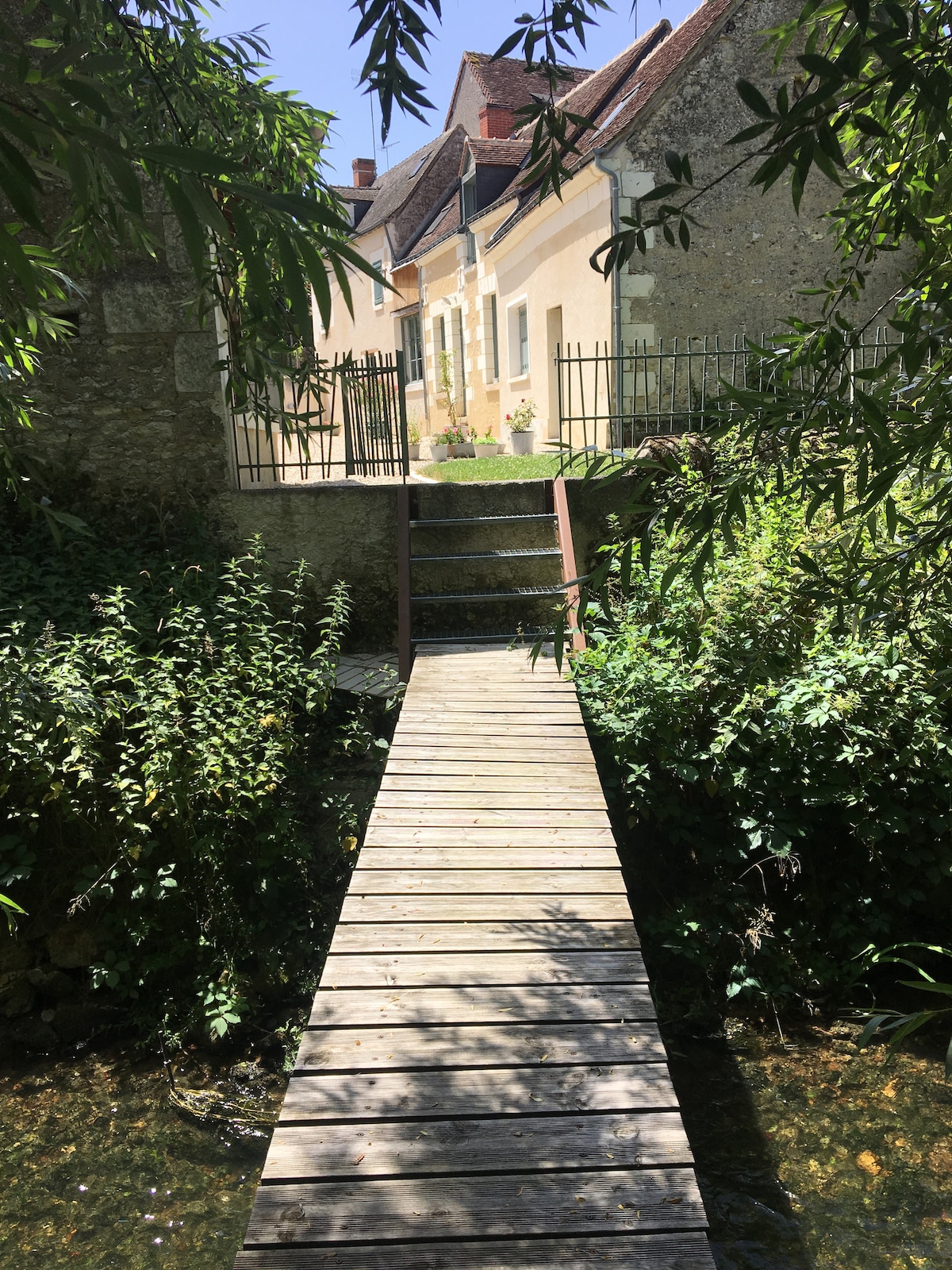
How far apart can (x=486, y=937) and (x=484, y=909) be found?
16 centimetres

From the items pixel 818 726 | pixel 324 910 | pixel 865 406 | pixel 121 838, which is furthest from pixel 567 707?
pixel 865 406

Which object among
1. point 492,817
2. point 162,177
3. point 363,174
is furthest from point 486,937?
point 363,174

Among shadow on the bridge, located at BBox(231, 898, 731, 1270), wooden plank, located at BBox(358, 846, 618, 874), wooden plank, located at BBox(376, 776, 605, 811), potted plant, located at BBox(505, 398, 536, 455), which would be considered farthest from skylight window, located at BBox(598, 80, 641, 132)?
shadow on the bridge, located at BBox(231, 898, 731, 1270)

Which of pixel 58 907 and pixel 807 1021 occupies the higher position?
pixel 58 907

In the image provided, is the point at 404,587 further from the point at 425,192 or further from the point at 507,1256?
the point at 425,192

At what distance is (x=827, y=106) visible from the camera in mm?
1623

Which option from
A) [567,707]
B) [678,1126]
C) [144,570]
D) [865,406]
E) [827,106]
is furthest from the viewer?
[144,570]

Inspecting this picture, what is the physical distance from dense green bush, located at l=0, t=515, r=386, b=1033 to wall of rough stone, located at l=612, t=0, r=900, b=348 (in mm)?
7400

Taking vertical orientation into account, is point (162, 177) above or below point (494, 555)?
above

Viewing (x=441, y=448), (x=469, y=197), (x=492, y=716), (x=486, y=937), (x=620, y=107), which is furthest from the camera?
(x=469, y=197)

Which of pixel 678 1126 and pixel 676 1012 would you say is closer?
pixel 678 1126

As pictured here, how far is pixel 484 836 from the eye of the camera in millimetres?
3617

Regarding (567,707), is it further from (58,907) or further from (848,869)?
(58,907)

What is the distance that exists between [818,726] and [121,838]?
317 centimetres
